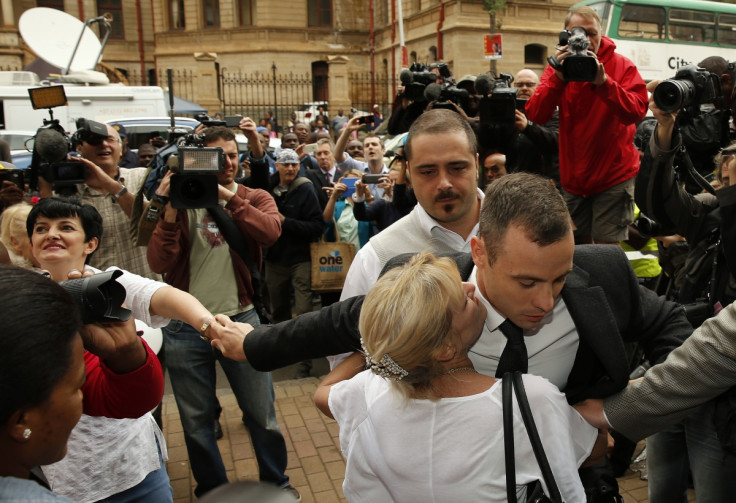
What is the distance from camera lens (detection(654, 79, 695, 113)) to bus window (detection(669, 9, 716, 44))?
1485 cm

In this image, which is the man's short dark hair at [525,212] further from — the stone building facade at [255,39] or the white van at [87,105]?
the stone building facade at [255,39]

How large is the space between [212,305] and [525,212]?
2.50m

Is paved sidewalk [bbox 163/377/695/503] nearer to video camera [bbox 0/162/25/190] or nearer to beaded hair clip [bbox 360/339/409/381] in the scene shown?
video camera [bbox 0/162/25/190]

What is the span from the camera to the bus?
15062 mm

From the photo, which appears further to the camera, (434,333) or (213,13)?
(213,13)

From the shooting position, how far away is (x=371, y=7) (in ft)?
107

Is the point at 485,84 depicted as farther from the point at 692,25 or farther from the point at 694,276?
the point at 692,25

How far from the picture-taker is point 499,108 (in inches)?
158

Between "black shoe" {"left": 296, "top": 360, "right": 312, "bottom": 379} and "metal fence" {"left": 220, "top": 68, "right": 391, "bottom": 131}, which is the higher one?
"metal fence" {"left": 220, "top": 68, "right": 391, "bottom": 131}

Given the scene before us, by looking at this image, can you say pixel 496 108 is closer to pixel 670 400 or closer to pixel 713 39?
pixel 670 400

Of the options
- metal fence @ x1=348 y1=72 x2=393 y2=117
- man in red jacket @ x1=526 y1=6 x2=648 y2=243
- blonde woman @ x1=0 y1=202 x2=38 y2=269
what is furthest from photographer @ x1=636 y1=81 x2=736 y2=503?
metal fence @ x1=348 y1=72 x2=393 y2=117

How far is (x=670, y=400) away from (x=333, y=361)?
1.17m

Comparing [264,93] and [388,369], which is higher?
[264,93]

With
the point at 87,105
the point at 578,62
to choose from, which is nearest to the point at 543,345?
the point at 578,62
